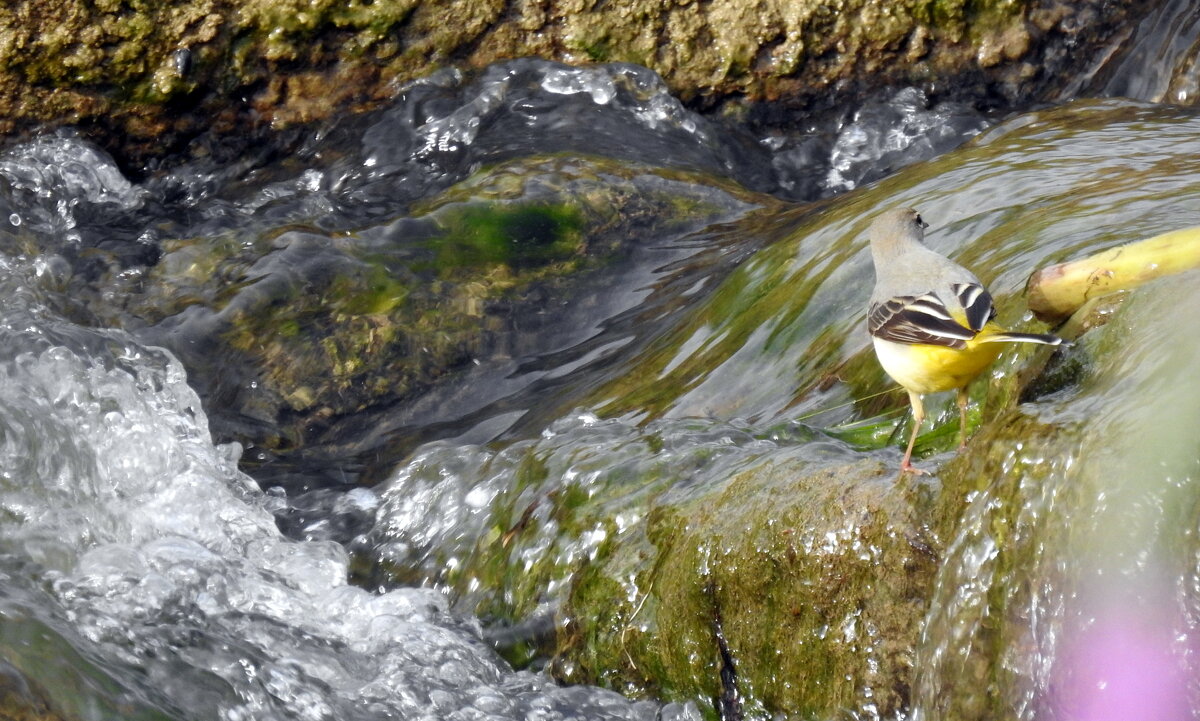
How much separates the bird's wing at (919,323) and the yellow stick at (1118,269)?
0.89 feet

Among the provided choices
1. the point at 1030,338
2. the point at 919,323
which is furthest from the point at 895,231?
the point at 1030,338

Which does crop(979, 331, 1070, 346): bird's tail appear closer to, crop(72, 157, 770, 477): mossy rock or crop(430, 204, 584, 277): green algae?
crop(72, 157, 770, 477): mossy rock

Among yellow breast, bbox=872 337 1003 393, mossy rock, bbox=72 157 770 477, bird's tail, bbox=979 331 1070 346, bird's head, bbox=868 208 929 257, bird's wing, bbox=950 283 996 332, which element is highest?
bird's tail, bbox=979 331 1070 346

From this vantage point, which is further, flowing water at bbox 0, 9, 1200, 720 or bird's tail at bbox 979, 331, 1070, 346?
bird's tail at bbox 979, 331, 1070, 346

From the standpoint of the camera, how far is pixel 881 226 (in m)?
5.10

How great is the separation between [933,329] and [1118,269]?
0.58m

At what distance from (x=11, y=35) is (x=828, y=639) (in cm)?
728

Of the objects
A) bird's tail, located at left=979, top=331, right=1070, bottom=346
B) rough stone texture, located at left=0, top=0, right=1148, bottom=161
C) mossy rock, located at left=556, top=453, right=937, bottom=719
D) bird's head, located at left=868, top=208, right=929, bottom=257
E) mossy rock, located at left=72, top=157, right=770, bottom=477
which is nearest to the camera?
bird's tail, located at left=979, top=331, right=1070, bottom=346

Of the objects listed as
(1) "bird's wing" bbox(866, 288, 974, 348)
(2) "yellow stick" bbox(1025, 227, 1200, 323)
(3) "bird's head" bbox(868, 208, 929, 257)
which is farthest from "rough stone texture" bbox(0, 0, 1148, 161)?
(2) "yellow stick" bbox(1025, 227, 1200, 323)

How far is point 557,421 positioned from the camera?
6781 mm

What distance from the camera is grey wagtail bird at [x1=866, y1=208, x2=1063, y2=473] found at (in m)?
3.85

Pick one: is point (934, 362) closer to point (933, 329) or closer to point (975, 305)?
point (933, 329)

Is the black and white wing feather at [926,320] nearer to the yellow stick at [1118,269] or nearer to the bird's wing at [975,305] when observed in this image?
the bird's wing at [975,305]

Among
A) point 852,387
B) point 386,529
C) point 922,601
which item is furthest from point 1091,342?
point 386,529
